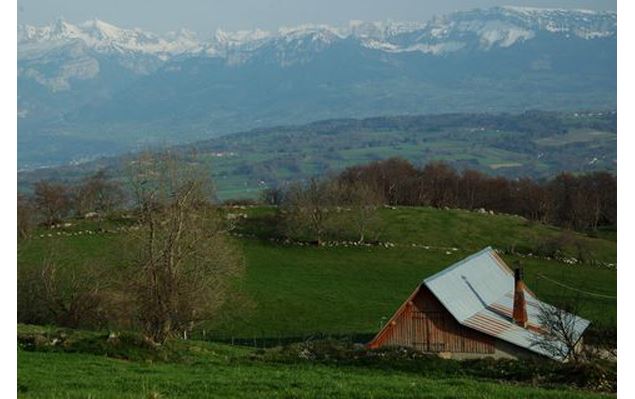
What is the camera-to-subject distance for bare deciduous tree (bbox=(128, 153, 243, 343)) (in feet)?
88.9

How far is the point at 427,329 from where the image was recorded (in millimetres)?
32250

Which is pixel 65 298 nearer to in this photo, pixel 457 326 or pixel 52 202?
pixel 457 326

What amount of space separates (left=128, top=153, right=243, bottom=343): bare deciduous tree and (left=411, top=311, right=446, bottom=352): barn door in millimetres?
8147

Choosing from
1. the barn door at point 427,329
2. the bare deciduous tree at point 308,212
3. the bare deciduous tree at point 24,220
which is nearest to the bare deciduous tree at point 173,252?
the barn door at point 427,329

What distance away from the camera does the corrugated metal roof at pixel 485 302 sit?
3144 centimetres

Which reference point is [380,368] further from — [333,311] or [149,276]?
[333,311]

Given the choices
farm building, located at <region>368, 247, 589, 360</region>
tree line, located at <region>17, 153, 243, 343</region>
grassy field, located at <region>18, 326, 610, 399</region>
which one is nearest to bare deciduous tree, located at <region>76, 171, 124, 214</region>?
tree line, located at <region>17, 153, 243, 343</region>

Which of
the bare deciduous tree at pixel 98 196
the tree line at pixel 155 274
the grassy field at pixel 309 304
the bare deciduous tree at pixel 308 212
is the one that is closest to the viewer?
the grassy field at pixel 309 304

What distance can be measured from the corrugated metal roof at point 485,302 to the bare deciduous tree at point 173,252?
9496 mm

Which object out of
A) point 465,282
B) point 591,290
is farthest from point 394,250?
point 465,282

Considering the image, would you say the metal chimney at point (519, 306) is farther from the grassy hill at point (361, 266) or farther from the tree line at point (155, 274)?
the tree line at point (155, 274)

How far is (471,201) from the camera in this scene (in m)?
100

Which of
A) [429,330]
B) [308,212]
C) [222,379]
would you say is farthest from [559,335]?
[308,212]

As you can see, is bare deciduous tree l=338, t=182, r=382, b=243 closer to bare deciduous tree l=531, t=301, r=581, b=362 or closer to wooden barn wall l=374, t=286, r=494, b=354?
wooden barn wall l=374, t=286, r=494, b=354
